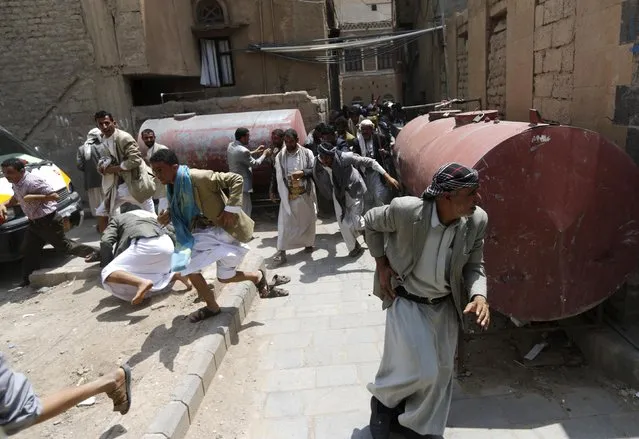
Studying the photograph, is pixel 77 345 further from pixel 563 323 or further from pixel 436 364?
pixel 563 323

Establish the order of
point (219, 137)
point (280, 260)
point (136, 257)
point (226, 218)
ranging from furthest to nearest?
point (219, 137) < point (280, 260) < point (136, 257) < point (226, 218)

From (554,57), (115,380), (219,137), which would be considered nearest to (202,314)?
(115,380)

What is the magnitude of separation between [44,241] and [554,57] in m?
6.30

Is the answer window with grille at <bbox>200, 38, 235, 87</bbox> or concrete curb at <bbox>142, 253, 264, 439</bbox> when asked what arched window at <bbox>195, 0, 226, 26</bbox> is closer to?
window with grille at <bbox>200, 38, 235, 87</bbox>

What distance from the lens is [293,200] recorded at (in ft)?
20.2

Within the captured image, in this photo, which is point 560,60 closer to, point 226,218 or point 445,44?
point 226,218

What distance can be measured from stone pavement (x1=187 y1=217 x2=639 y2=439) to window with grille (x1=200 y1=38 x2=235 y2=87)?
873 cm

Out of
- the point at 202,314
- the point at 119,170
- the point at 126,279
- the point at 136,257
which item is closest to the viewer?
the point at 202,314

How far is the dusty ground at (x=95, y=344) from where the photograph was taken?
9.87 ft

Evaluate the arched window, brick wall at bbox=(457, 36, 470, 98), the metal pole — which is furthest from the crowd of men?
the arched window

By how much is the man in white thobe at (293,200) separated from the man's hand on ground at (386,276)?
3.55 metres

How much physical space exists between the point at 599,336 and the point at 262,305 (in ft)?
9.79

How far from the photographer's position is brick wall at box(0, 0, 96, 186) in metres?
8.91

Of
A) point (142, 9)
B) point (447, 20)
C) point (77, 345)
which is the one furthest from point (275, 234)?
point (447, 20)
